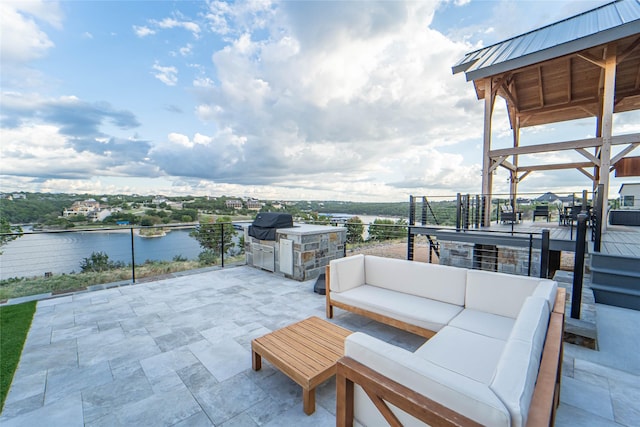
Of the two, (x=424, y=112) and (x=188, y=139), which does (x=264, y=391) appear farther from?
(x=188, y=139)

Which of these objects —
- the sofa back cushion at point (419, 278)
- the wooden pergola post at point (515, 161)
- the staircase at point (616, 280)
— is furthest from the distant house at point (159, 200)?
the wooden pergola post at point (515, 161)

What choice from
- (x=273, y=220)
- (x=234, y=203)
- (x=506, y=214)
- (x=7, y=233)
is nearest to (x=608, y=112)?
(x=506, y=214)

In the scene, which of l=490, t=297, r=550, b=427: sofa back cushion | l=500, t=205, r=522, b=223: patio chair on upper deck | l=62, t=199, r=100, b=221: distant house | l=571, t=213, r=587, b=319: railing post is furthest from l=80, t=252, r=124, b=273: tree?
l=500, t=205, r=522, b=223: patio chair on upper deck

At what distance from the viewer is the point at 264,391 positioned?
208 cm

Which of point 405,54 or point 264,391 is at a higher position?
point 405,54

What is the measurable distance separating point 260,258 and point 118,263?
5.45 m

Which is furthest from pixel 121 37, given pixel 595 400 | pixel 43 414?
pixel 595 400

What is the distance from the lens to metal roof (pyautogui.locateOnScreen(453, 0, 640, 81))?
5.51 metres

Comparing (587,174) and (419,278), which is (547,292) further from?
(587,174)

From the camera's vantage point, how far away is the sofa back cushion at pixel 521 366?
902 millimetres

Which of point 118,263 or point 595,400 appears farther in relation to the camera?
point 118,263

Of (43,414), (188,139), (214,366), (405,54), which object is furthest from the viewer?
(188,139)

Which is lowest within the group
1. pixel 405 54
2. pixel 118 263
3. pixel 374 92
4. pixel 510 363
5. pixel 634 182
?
pixel 118 263

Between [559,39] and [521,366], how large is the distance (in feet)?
26.9
